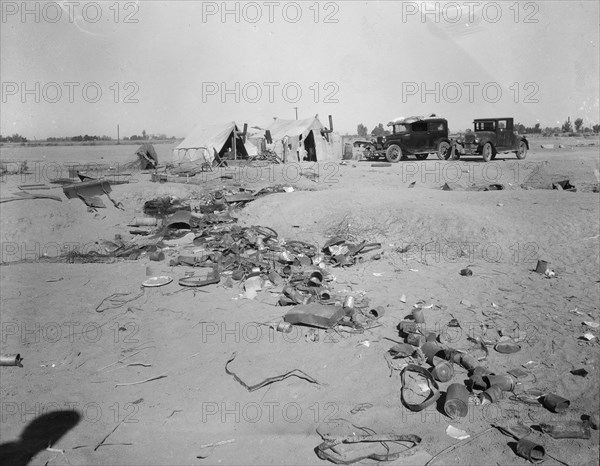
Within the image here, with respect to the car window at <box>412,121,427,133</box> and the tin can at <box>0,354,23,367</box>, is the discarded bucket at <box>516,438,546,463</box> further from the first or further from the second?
the car window at <box>412,121,427,133</box>

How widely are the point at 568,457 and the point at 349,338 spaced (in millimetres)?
2338

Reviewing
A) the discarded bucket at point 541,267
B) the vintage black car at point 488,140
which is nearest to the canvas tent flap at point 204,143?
the vintage black car at point 488,140

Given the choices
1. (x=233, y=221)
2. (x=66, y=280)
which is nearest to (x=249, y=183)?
(x=233, y=221)

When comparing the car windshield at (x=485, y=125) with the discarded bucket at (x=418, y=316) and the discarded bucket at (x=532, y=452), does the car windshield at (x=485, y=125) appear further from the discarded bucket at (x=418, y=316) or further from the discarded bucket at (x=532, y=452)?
the discarded bucket at (x=532, y=452)

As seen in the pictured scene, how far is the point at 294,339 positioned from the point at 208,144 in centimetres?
1788

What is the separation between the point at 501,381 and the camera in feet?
13.2

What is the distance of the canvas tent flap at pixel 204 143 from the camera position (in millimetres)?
21250

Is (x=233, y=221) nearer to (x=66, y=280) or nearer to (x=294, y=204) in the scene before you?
(x=294, y=204)

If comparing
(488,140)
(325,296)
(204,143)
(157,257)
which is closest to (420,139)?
(488,140)

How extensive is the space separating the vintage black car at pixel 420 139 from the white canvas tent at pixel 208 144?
7.71 meters

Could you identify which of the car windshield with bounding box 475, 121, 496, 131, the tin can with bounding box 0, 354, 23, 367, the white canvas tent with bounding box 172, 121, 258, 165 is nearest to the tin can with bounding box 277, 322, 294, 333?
the tin can with bounding box 0, 354, 23, 367

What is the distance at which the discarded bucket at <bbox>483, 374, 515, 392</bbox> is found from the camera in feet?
13.1

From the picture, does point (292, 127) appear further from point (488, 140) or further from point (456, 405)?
point (456, 405)

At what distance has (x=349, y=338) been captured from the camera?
5.11m
